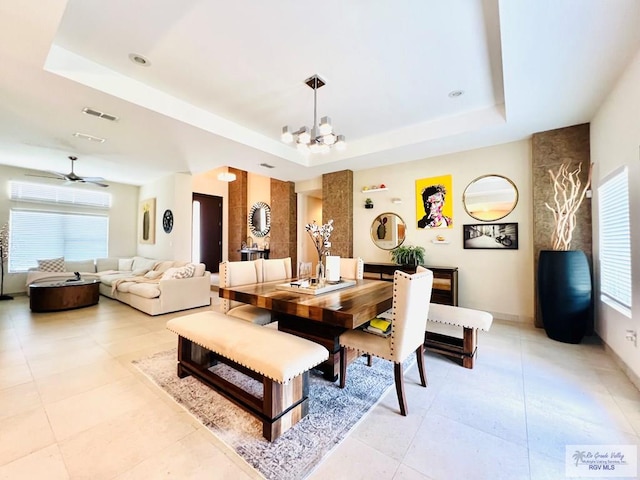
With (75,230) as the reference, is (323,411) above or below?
below

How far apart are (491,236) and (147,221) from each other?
772cm

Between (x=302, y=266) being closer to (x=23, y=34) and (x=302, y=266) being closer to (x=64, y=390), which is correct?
(x=64, y=390)

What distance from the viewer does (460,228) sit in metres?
4.44

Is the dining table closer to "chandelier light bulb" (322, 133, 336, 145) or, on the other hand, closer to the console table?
the console table

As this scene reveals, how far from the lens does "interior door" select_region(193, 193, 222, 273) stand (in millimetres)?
7848

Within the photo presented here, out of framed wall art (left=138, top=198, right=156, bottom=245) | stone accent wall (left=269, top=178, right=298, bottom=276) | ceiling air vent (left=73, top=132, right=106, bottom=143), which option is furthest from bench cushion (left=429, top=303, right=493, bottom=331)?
framed wall art (left=138, top=198, right=156, bottom=245)

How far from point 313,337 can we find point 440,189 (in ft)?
11.5

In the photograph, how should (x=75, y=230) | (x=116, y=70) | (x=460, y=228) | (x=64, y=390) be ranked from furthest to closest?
(x=75, y=230)
(x=460, y=228)
(x=116, y=70)
(x=64, y=390)

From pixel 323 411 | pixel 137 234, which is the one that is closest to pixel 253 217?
pixel 137 234

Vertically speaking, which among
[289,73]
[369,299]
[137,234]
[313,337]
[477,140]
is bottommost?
[313,337]

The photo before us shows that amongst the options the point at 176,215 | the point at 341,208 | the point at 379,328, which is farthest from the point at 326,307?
the point at 176,215

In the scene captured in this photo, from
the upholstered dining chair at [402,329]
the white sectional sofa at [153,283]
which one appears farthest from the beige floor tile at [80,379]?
the upholstered dining chair at [402,329]

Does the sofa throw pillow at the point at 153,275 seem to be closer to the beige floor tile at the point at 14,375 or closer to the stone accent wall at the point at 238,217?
the stone accent wall at the point at 238,217

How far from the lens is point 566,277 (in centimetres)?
308
